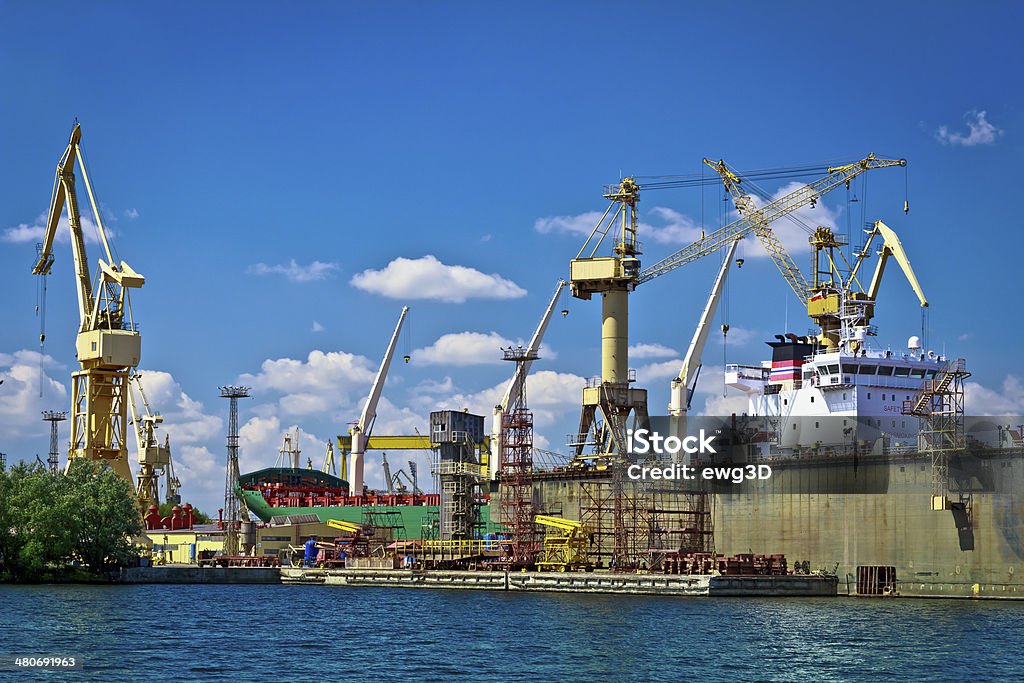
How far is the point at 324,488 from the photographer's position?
152 metres

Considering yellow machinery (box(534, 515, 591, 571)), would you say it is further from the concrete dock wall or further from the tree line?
the tree line

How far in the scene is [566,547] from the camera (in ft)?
297

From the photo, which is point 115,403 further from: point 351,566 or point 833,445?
point 833,445

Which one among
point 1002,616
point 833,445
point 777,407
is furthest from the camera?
point 777,407

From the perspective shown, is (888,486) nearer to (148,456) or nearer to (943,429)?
(943,429)

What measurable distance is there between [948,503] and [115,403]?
6623 centimetres

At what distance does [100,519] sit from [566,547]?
1234 inches

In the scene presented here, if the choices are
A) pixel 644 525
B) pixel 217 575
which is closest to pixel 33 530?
pixel 217 575

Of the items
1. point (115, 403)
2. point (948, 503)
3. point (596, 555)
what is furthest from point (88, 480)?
point (948, 503)

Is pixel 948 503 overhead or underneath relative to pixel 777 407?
underneath

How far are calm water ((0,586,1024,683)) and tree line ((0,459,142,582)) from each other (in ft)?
30.6

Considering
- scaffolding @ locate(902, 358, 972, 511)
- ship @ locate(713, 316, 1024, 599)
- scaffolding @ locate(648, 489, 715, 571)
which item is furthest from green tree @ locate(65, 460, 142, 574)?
scaffolding @ locate(902, 358, 972, 511)

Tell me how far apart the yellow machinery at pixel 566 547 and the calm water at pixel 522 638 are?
9945 mm

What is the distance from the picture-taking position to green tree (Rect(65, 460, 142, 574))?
9181cm
